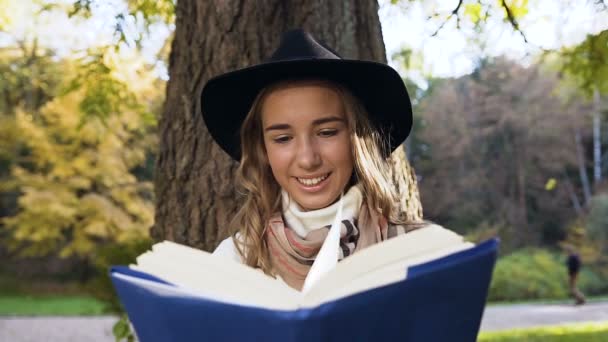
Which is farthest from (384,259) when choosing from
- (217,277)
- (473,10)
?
(473,10)

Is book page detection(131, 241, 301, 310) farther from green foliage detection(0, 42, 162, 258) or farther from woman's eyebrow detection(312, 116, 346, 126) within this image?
green foliage detection(0, 42, 162, 258)

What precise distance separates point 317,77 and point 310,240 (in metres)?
0.42

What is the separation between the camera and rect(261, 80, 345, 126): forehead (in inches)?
66.1

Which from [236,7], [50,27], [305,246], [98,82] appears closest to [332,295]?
[305,246]

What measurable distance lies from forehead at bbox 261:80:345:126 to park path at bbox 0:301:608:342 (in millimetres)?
10725

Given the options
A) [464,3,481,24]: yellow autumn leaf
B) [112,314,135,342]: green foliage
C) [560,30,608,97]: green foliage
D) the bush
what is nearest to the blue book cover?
[112,314,135,342]: green foliage

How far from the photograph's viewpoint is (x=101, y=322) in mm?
14844

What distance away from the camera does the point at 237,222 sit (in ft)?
6.49

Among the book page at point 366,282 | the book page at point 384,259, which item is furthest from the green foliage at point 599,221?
the book page at point 366,282

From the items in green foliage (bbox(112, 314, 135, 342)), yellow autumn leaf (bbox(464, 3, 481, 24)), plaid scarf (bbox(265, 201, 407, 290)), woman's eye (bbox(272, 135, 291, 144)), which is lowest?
green foliage (bbox(112, 314, 135, 342))

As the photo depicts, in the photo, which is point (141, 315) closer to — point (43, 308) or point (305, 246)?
point (305, 246)

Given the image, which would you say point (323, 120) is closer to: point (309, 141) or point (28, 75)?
point (309, 141)

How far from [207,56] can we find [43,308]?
58.6 feet

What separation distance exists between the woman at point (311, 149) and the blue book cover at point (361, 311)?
2.08 ft
